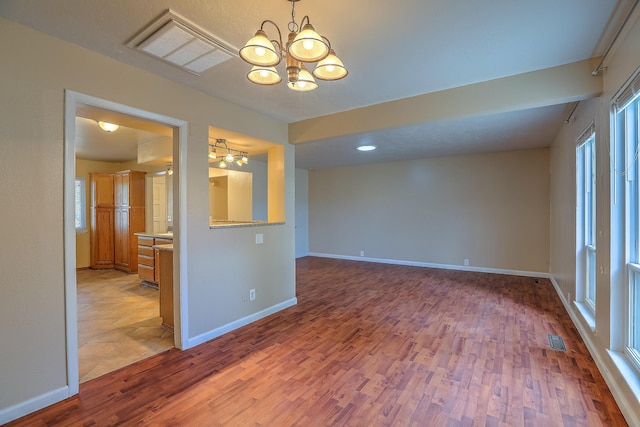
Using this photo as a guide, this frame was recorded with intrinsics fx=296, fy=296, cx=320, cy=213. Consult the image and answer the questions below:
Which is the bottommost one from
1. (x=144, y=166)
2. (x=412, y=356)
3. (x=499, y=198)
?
(x=412, y=356)

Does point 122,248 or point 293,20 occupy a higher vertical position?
point 293,20

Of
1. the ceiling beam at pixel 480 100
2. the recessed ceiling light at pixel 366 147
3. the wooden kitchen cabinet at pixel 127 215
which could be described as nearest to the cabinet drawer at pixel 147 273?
the wooden kitchen cabinet at pixel 127 215

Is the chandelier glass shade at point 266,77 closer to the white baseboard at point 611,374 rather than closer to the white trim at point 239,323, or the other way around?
the white trim at point 239,323

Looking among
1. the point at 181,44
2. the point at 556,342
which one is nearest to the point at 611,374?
the point at 556,342

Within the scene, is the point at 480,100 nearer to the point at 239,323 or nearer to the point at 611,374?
the point at 611,374

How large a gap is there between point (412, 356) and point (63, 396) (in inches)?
102

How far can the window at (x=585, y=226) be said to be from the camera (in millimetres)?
3047

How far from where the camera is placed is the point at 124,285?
5000mm

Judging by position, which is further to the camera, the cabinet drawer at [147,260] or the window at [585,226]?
the cabinet drawer at [147,260]

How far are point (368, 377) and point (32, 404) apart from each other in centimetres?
221

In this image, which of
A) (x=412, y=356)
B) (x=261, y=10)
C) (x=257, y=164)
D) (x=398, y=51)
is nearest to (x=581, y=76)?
(x=398, y=51)

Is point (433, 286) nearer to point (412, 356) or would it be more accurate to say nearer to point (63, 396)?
point (412, 356)

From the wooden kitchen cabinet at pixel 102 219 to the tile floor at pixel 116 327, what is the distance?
136cm

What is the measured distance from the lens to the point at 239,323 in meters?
3.20
